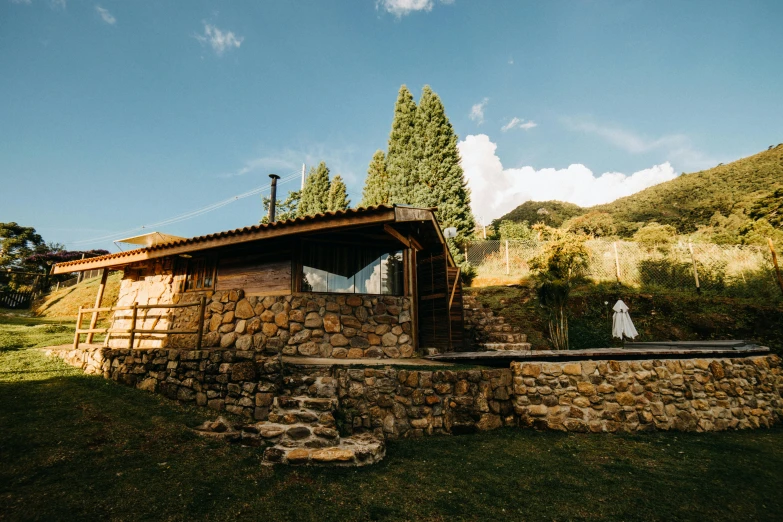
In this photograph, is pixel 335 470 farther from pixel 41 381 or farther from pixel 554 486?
pixel 41 381

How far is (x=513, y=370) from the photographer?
5523 mm

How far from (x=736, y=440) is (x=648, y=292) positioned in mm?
7613

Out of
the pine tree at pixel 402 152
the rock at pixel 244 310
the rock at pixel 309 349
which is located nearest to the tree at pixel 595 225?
the pine tree at pixel 402 152

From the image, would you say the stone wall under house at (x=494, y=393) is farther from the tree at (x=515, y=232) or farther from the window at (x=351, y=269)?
the tree at (x=515, y=232)

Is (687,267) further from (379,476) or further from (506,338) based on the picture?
(379,476)

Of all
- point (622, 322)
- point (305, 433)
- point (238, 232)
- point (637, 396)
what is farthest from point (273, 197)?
point (622, 322)

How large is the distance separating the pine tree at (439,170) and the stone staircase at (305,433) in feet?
45.6

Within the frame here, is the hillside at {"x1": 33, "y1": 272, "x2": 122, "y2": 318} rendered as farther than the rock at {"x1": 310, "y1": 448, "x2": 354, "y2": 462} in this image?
Yes

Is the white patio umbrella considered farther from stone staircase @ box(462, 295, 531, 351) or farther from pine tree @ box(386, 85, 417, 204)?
pine tree @ box(386, 85, 417, 204)

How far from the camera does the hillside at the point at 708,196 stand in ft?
76.1

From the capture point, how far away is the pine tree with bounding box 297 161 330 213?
26.0 meters

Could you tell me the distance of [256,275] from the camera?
7535 millimetres

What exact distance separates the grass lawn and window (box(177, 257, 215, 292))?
3485 mm

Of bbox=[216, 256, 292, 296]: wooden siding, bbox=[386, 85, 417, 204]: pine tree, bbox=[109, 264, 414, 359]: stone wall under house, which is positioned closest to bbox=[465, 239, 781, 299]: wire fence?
bbox=[386, 85, 417, 204]: pine tree
